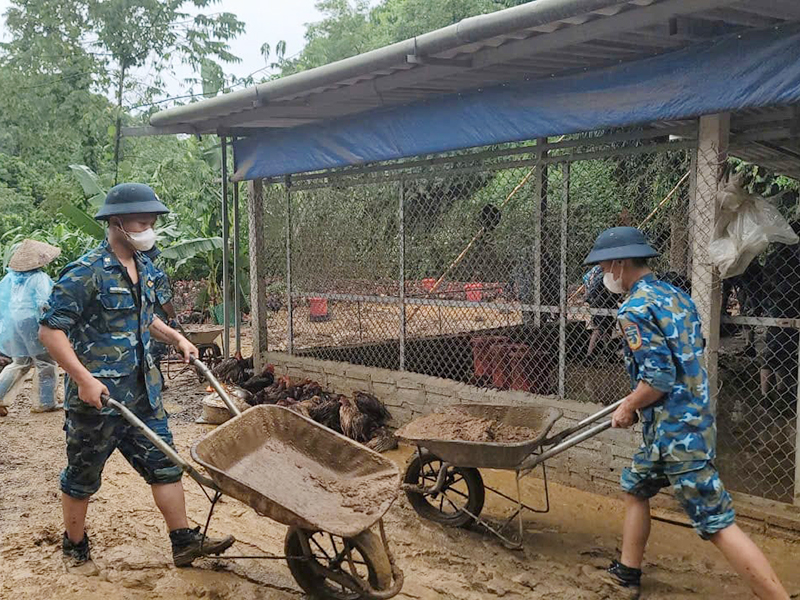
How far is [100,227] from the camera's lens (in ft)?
37.2

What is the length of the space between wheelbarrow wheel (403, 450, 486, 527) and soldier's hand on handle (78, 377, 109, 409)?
79.2 inches

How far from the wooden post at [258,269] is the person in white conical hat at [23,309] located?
6.80ft

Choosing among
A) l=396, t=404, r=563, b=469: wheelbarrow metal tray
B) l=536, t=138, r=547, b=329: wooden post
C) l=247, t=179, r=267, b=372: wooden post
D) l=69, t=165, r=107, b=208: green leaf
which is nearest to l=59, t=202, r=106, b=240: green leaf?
l=69, t=165, r=107, b=208: green leaf

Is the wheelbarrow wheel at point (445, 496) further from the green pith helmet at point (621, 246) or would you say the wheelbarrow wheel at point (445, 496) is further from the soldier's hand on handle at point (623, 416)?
the green pith helmet at point (621, 246)

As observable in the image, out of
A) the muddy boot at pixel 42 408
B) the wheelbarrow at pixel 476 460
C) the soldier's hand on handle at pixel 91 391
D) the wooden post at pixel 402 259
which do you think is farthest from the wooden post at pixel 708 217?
the muddy boot at pixel 42 408

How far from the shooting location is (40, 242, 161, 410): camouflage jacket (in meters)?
3.68

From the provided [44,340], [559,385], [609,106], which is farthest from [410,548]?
[609,106]

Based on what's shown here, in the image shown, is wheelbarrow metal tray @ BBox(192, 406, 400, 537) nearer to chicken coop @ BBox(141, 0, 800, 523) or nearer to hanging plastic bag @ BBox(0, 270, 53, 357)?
chicken coop @ BBox(141, 0, 800, 523)

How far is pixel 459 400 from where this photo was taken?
606cm

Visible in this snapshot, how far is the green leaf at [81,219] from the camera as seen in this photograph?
35.8 feet

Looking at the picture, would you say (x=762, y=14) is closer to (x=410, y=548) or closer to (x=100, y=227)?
(x=410, y=548)

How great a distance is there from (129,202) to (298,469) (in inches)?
66.0

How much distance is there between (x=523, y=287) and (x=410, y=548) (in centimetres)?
318

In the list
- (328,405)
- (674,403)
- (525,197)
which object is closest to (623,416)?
(674,403)
